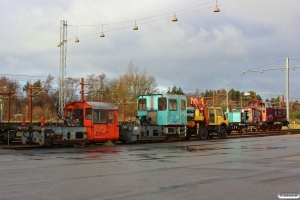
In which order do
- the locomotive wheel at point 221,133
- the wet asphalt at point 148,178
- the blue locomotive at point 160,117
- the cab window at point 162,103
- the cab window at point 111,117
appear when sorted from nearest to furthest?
the wet asphalt at point 148,178
the cab window at point 111,117
the blue locomotive at point 160,117
the cab window at point 162,103
the locomotive wheel at point 221,133

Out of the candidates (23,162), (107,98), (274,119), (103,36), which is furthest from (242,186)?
(107,98)

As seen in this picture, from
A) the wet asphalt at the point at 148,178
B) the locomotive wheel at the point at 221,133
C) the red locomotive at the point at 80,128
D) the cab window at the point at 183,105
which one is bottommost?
the wet asphalt at the point at 148,178

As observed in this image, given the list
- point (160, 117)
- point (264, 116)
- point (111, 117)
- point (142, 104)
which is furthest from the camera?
point (264, 116)

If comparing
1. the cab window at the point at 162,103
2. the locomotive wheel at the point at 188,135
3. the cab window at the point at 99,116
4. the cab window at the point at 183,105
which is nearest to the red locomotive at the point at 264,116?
the locomotive wheel at the point at 188,135

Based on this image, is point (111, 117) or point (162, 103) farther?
point (162, 103)

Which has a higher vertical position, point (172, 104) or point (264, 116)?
point (172, 104)

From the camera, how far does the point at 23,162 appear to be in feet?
50.8

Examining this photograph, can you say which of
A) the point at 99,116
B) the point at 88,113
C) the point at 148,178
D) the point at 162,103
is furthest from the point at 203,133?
the point at 148,178

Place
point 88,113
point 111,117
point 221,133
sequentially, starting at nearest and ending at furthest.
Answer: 1. point 88,113
2. point 111,117
3. point 221,133

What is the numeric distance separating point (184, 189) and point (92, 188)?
85.7 inches

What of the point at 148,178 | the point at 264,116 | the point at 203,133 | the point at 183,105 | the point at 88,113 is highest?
the point at 183,105

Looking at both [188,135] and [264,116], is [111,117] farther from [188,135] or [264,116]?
[264,116]

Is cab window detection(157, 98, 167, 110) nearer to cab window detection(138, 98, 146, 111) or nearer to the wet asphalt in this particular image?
cab window detection(138, 98, 146, 111)

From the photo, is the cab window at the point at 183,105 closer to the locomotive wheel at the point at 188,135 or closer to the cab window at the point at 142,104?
the cab window at the point at 142,104
